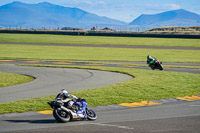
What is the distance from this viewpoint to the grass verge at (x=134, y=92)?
55.6 feet

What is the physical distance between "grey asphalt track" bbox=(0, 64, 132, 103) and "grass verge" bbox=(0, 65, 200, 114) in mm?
1304

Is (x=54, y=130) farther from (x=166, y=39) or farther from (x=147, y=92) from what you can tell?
(x=166, y=39)

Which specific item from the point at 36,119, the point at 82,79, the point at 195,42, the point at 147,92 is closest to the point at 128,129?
the point at 36,119

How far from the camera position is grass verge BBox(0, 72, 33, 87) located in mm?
25270

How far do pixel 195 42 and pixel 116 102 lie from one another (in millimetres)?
63937

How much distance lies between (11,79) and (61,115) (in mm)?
14680

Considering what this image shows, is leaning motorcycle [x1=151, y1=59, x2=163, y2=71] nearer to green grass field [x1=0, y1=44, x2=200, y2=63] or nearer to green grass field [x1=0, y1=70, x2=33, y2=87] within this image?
green grass field [x1=0, y1=70, x2=33, y2=87]

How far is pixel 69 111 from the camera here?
13.4 meters

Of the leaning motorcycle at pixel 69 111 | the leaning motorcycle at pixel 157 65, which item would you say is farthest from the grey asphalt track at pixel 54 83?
the leaning motorcycle at pixel 157 65

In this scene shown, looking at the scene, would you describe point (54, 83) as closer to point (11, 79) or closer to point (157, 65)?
point (11, 79)

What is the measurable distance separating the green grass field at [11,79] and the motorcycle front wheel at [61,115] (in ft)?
38.5

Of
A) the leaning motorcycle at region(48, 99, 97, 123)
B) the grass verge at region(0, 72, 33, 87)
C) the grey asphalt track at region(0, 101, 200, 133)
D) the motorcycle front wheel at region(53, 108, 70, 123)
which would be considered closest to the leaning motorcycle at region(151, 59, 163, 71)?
the grass verge at region(0, 72, 33, 87)

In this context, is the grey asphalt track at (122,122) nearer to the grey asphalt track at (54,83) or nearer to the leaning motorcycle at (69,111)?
the leaning motorcycle at (69,111)

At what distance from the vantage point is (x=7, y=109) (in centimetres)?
1593
